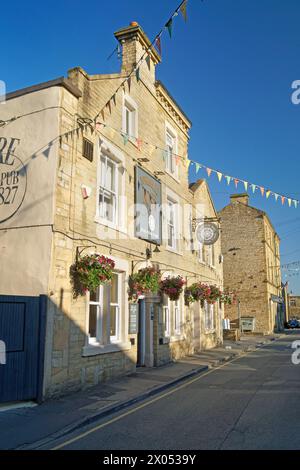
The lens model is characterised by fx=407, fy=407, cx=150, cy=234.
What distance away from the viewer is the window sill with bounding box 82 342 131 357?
982 cm

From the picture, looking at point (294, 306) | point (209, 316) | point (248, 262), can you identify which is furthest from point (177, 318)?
point (294, 306)

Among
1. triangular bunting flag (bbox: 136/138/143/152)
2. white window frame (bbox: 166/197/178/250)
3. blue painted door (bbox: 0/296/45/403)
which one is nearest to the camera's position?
blue painted door (bbox: 0/296/45/403)

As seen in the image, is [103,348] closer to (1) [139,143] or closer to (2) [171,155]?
(1) [139,143]

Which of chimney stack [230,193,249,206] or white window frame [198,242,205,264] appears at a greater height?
chimney stack [230,193,249,206]

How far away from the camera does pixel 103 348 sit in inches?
418

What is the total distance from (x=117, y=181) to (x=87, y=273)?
4.00 metres

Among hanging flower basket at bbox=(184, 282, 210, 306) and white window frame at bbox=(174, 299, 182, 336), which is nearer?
white window frame at bbox=(174, 299, 182, 336)

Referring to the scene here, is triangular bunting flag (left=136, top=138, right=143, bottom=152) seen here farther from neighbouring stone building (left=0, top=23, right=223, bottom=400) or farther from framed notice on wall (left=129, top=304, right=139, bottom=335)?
framed notice on wall (left=129, top=304, right=139, bottom=335)

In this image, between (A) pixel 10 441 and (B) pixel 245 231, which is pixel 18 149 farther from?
(B) pixel 245 231

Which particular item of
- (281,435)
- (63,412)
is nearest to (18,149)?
(63,412)

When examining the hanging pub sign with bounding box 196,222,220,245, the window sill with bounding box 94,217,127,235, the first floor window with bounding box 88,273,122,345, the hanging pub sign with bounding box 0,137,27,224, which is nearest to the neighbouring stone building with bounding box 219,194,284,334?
the hanging pub sign with bounding box 196,222,220,245

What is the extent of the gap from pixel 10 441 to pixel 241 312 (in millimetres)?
34951

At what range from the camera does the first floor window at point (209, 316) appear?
853 inches

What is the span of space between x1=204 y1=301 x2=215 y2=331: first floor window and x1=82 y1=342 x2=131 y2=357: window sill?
1042 cm
